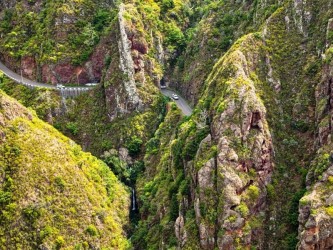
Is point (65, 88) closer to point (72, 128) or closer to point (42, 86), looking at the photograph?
point (42, 86)

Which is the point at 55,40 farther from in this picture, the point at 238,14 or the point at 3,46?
the point at 238,14

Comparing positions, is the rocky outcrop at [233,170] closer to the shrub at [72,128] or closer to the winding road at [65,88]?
the winding road at [65,88]

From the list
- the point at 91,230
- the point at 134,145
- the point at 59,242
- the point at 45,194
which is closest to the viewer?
the point at 59,242

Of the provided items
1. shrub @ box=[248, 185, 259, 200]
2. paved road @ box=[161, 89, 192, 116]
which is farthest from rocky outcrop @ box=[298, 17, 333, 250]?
paved road @ box=[161, 89, 192, 116]

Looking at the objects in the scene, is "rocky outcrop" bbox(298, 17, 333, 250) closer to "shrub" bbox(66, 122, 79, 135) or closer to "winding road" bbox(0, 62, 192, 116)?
"winding road" bbox(0, 62, 192, 116)

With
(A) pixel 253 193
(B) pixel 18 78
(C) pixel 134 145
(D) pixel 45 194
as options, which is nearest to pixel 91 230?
(D) pixel 45 194

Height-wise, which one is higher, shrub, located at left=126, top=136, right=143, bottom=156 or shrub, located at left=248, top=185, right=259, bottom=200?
shrub, located at left=126, top=136, right=143, bottom=156

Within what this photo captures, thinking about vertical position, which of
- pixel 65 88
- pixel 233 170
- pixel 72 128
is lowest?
pixel 233 170

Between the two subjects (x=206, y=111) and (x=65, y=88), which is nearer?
(x=206, y=111)

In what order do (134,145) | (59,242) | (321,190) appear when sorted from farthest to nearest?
(134,145) → (59,242) → (321,190)
